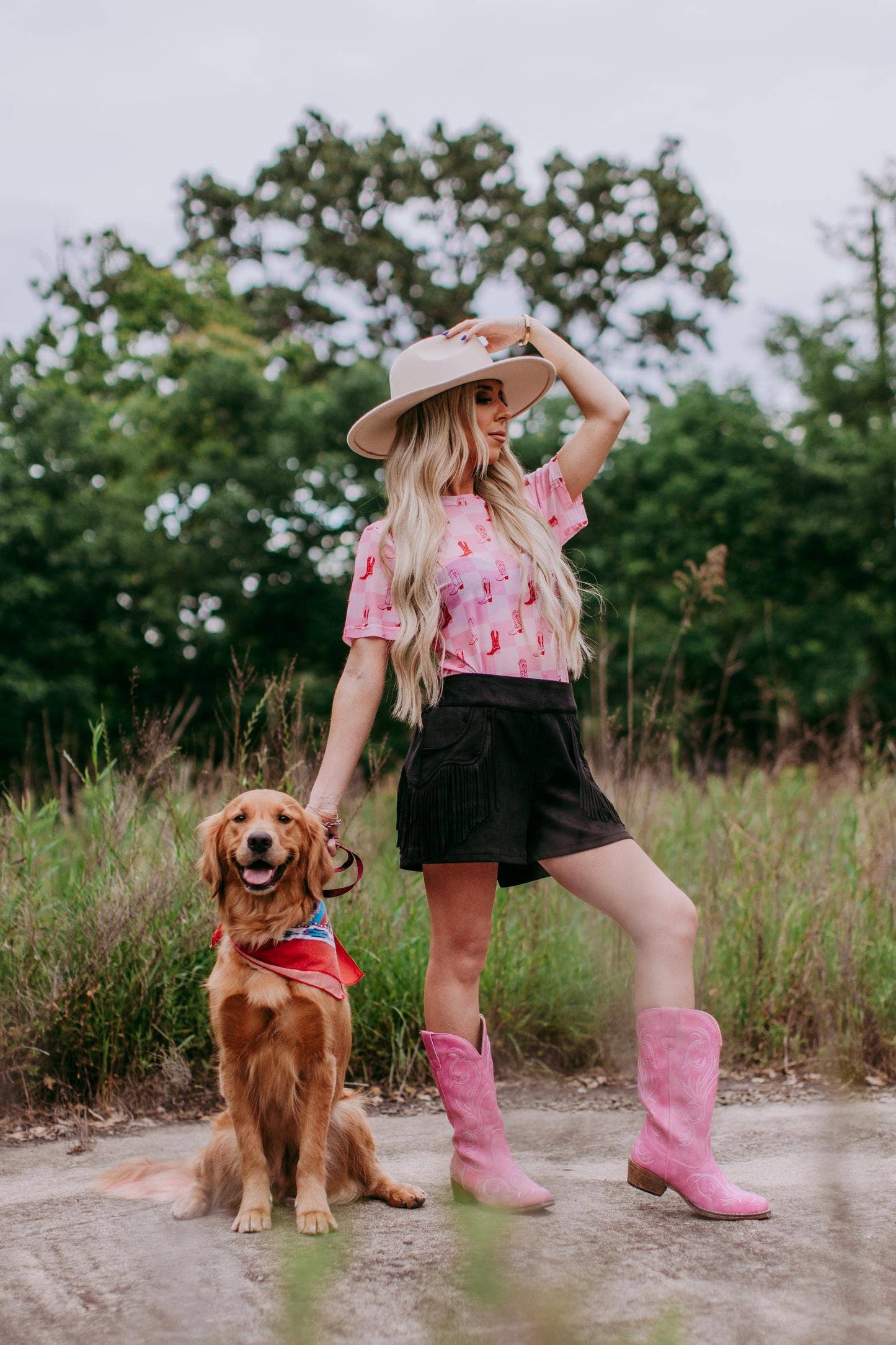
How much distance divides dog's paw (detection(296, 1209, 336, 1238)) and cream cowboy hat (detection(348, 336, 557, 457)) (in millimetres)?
1828

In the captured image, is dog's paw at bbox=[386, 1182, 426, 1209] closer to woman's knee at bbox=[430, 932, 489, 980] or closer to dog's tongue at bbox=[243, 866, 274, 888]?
woman's knee at bbox=[430, 932, 489, 980]

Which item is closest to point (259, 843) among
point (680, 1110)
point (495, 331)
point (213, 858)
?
point (213, 858)

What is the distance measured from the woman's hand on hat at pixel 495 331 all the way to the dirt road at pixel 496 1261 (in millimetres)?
2046

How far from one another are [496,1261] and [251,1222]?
→ 2.17 meters

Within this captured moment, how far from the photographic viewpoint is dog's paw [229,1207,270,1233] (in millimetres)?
2656

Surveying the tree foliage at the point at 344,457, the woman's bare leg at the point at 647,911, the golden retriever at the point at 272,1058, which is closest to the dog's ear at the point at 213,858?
the golden retriever at the point at 272,1058

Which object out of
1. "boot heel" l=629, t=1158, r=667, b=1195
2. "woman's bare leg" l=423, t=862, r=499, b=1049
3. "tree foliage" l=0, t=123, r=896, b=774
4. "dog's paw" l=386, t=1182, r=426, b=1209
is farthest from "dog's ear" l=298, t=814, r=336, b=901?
"tree foliage" l=0, t=123, r=896, b=774

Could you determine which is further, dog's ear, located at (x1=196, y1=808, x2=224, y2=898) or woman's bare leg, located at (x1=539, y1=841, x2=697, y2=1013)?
dog's ear, located at (x1=196, y1=808, x2=224, y2=898)

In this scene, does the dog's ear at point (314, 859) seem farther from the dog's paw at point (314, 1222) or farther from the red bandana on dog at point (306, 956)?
the dog's paw at point (314, 1222)

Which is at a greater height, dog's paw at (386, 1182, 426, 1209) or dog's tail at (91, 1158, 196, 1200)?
dog's paw at (386, 1182, 426, 1209)

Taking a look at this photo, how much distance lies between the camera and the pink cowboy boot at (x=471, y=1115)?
2.87 metres

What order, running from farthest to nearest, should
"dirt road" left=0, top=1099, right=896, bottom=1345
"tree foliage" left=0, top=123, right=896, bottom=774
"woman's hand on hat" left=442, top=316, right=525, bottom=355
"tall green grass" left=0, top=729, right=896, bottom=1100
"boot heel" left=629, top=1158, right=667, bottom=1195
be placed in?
1. "tree foliage" left=0, top=123, right=896, bottom=774
2. "tall green grass" left=0, top=729, right=896, bottom=1100
3. "woman's hand on hat" left=442, top=316, right=525, bottom=355
4. "boot heel" left=629, top=1158, right=667, bottom=1195
5. "dirt road" left=0, top=1099, right=896, bottom=1345

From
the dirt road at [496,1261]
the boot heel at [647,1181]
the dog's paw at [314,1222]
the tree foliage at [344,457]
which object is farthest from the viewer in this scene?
the tree foliage at [344,457]

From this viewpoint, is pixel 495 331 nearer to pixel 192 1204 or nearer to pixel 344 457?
pixel 192 1204
